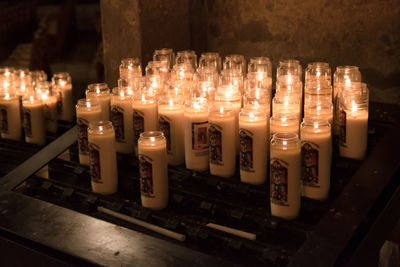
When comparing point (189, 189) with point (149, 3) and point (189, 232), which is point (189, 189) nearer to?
point (189, 232)

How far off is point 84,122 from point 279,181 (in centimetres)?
130

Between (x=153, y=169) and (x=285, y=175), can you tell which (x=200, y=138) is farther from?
(x=285, y=175)

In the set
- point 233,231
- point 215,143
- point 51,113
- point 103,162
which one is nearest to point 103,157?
point 103,162

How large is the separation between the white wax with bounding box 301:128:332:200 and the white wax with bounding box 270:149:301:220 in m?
0.13

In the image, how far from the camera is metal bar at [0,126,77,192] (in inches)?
120

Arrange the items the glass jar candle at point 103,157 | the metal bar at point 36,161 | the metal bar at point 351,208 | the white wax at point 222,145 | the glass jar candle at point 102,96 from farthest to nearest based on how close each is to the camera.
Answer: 1. the glass jar candle at point 102,96
2. the metal bar at point 36,161
3. the glass jar candle at point 103,157
4. the white wax at point 222,145
5. the metal bar at point 351,208

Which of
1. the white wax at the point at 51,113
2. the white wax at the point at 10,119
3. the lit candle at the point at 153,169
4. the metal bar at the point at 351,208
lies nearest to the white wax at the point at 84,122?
the lit candle at the point at 153,169

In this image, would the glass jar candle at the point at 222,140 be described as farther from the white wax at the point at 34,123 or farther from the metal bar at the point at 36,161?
the white wax at the point at 34,123

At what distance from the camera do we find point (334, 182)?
100.0 inches

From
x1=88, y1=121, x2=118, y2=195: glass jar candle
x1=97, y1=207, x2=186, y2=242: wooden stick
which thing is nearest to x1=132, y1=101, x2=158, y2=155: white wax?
x1=88, y1=121, x2=118, y2=195: glass jar candle

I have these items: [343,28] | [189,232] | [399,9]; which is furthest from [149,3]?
[189,232]

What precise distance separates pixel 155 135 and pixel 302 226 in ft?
2.66

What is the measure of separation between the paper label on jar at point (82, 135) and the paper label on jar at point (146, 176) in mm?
Answer: 632

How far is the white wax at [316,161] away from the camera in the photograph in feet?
7.70
